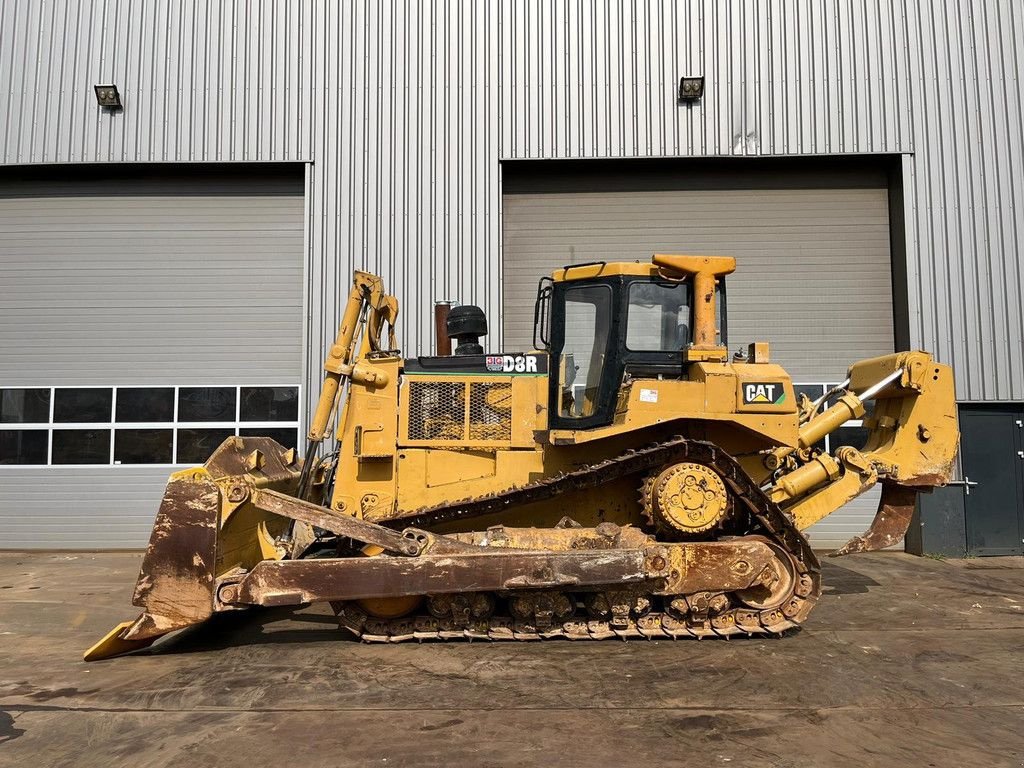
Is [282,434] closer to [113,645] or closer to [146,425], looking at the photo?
[146,425]

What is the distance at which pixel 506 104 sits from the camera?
431 inches

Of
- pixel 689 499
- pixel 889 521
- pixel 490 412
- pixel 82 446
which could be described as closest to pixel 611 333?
pixel 490 412

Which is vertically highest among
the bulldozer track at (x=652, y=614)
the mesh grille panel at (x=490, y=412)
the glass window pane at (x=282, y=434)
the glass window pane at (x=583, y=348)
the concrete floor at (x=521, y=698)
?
the glass window pane at (x=583, y=348)

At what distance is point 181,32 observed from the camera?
11.1 metres

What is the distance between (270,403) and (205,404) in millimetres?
1064

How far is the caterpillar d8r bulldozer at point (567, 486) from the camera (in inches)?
214

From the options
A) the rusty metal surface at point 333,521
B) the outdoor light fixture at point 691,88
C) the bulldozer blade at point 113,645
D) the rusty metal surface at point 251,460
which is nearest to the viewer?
the bulldozer blade at point 113,645

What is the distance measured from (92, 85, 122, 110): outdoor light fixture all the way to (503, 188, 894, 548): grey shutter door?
6428 mm

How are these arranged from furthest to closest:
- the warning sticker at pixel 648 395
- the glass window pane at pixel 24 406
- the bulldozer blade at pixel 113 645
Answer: the glass window pane at pixel 24 406 → the warning sticker at pixel 648 395 → the bulldozer blade at pixel 113 645

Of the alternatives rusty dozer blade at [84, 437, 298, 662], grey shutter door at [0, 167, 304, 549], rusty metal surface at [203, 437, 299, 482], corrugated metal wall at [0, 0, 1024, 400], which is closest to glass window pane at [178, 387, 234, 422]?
grey shutter door at [0, 167, 304, 549]

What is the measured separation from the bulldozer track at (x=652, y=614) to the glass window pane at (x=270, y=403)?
18.9ft

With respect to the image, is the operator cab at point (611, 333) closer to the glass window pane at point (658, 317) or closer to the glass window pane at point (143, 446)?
the glass window pane at point (658, 317)

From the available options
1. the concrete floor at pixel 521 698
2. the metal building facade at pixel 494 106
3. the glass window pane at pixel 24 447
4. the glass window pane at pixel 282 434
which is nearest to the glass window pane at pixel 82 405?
the glass window pane at pixel 24 447

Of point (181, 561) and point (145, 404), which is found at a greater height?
point (145, 404)
